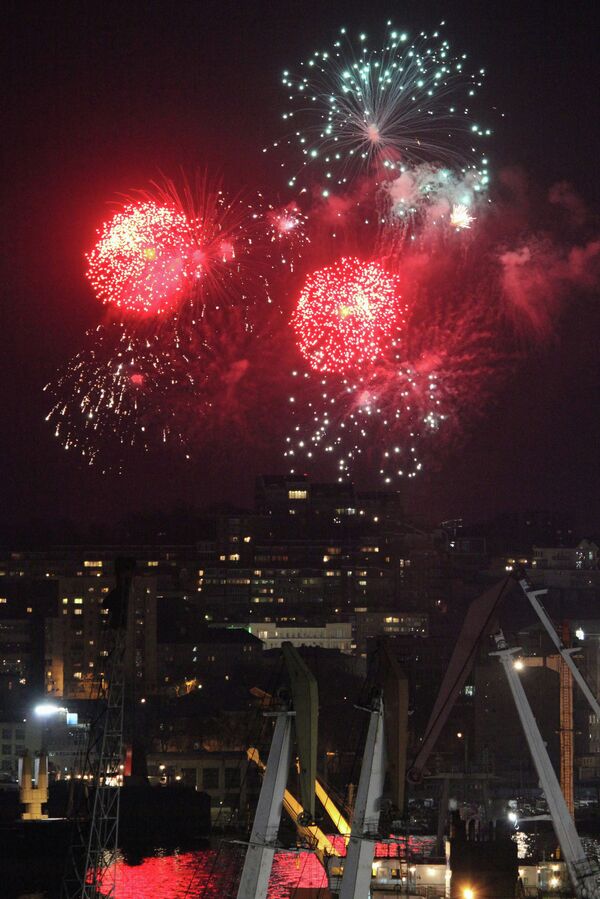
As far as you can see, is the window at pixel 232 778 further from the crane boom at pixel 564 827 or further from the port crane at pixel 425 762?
the crane boom at pixel 564 827

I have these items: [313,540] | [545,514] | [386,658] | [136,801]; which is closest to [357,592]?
[313,540]

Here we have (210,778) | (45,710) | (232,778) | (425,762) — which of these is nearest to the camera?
(425,762)

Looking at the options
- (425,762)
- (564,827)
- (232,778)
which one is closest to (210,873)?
(564,827)

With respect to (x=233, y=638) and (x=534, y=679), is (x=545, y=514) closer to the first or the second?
(x=233, y=638)

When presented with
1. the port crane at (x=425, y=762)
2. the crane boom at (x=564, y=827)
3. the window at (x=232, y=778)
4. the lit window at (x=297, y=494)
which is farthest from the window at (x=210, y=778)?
the lit window at (x=297, y=494)

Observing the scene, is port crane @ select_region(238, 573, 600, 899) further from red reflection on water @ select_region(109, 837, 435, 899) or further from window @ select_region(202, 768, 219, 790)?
window @ select_region(202, 768, 219, 790)

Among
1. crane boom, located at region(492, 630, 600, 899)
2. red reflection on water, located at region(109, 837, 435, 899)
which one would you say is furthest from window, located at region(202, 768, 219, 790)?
crane boom, located at region(492, 630, 600, 899)

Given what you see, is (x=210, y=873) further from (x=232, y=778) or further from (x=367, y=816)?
(x=367, y=816)
